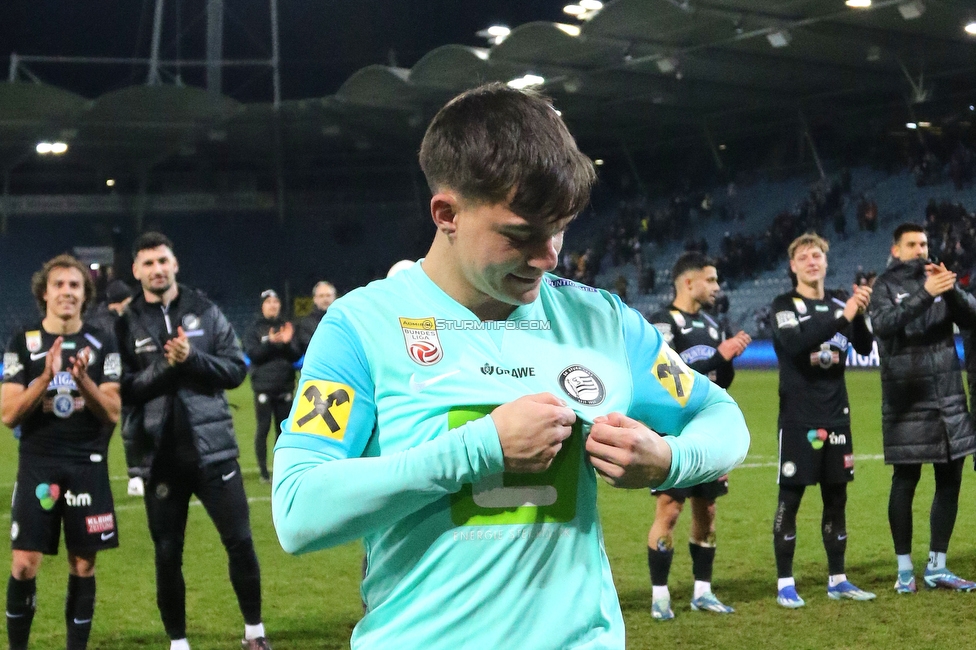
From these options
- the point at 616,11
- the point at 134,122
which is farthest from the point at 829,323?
the point at 134,122

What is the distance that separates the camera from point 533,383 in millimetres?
1680

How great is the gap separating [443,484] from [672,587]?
5850 mm

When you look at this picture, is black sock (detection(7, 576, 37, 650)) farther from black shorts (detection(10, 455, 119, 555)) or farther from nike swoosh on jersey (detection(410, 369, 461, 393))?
nike swoosh on jersey (detection(410, 369, 461, 393))

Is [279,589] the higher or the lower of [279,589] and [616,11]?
the lower

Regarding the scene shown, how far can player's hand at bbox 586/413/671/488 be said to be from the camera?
5.20 ft

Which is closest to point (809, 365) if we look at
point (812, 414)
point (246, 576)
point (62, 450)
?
point (812, 414)

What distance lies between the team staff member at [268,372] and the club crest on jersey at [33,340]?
5579mm

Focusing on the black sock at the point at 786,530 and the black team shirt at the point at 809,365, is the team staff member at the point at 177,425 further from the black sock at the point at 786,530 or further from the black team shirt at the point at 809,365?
the black team shirt at the point at 809,365

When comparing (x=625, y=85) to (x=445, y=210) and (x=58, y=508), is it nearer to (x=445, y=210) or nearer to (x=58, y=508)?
(x=58, y=508)

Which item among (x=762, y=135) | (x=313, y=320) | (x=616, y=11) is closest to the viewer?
(x=313, y=320)

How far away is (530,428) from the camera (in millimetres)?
1521

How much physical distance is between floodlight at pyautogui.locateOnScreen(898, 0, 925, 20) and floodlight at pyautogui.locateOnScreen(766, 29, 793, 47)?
2364mm

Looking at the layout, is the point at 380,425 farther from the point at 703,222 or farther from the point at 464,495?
the point at 703,222

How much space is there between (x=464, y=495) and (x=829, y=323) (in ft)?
17.0
